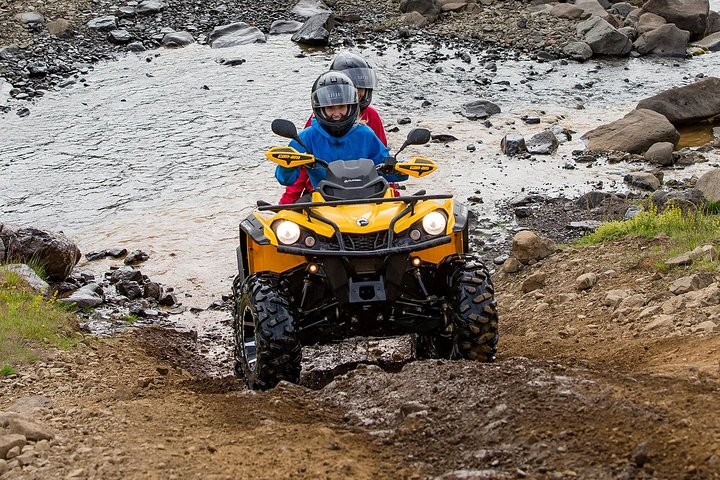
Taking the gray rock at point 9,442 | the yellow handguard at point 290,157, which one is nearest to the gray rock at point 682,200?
the yellow handguard at point 290,157

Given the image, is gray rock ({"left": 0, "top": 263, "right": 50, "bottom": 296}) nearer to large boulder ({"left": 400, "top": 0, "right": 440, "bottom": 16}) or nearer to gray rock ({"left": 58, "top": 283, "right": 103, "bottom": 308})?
gray rock ({"left": 58, "top": 283, "right": 103, "bottom": 308})

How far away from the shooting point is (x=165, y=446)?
234 inches

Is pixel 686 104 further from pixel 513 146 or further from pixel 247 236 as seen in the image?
pixel 247 236

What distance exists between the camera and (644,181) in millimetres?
15414

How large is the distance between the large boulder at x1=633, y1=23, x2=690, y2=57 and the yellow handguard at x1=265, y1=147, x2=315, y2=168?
18233 millimetres

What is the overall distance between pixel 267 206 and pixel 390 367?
1875mm

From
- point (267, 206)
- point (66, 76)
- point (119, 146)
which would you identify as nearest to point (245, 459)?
point (267, 206)

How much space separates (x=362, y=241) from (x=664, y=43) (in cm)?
1917

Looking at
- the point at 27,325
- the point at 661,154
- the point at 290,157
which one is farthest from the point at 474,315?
the point at 661,154

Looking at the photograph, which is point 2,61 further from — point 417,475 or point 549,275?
point 417,475

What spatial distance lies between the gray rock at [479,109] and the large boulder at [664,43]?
6100 mm

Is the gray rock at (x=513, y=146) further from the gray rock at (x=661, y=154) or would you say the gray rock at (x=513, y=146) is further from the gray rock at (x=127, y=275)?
the gray rock at (x=127, y=275)

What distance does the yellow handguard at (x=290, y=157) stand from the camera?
805 cm

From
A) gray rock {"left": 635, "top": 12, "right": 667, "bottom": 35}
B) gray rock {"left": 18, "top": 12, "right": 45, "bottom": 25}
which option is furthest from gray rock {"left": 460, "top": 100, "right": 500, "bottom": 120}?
gray rock {"left": 18, "top": 12, "right": 45, "bottom": 25}
